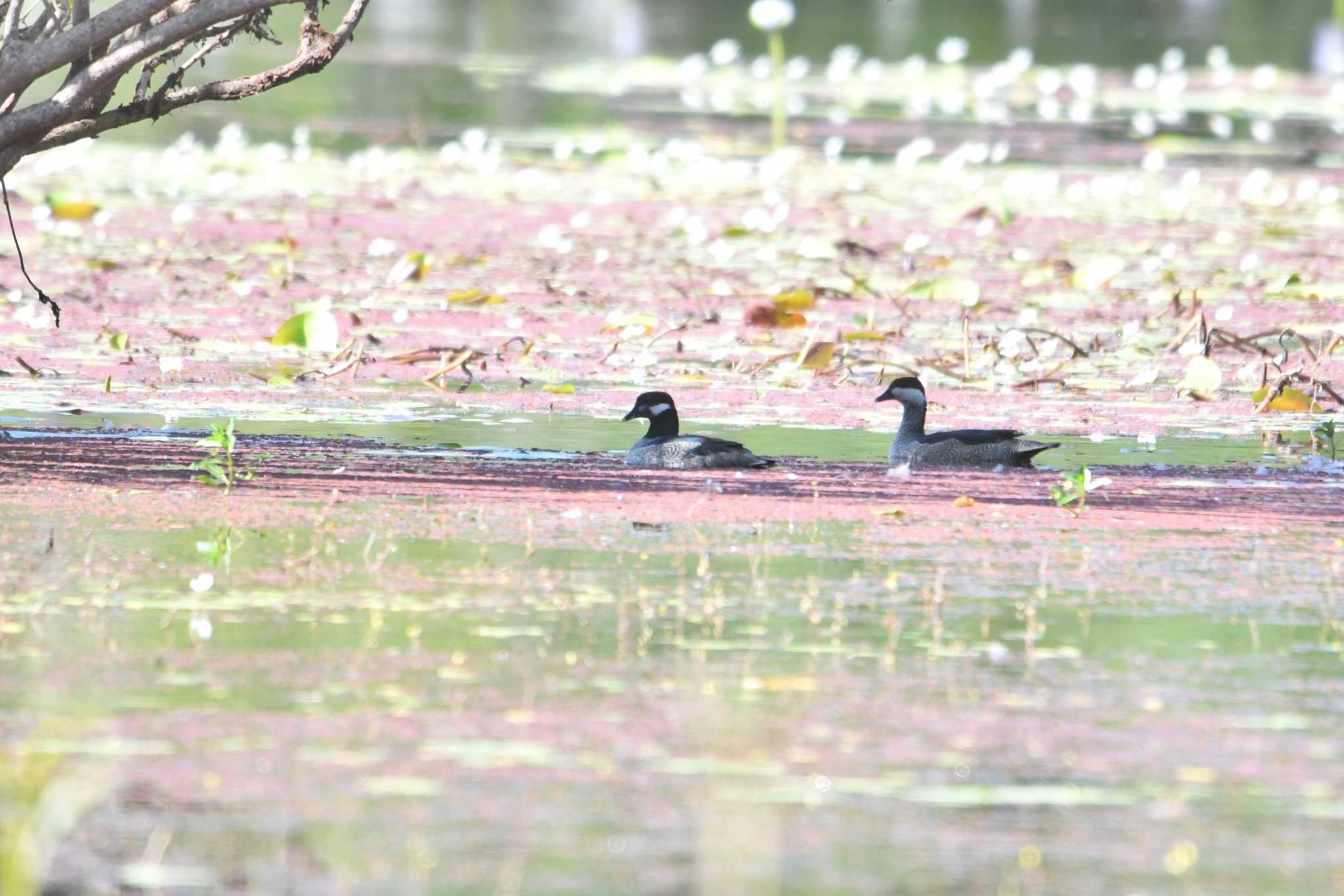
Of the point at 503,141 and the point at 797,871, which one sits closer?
the point at 797,871

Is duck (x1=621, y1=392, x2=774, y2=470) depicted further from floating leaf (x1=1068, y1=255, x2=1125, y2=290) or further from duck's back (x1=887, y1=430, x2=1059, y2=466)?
floating leaf (x1=1068, y1=255, x2=1125, y2=290)

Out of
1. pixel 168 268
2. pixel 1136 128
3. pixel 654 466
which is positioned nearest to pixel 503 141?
pixel 1136 128

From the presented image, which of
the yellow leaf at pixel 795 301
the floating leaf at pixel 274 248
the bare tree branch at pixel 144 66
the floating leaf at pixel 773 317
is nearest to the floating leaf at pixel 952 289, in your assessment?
the yellow leaf at pixel 795 301

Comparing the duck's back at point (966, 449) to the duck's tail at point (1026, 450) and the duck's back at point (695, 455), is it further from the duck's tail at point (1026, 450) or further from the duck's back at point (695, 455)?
the duck's back at point (695, 455)

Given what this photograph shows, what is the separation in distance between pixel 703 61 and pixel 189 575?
25248 millimetres

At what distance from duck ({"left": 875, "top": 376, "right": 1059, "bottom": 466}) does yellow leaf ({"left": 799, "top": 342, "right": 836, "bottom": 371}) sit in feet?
7.25

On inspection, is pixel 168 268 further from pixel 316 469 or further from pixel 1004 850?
pixel 1004 850

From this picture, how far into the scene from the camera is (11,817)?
4.48 m

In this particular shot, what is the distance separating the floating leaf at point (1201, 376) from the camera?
36.5ft

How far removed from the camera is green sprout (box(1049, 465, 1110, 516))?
8055mm

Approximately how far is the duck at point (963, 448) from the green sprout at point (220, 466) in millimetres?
2247

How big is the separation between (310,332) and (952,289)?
3431 mm

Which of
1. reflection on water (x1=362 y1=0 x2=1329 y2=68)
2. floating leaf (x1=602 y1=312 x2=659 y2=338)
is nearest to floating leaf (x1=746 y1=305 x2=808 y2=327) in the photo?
floating leaf (x1=602 y1=312 x2=659 y2=338)

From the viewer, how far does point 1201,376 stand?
11148 mm
